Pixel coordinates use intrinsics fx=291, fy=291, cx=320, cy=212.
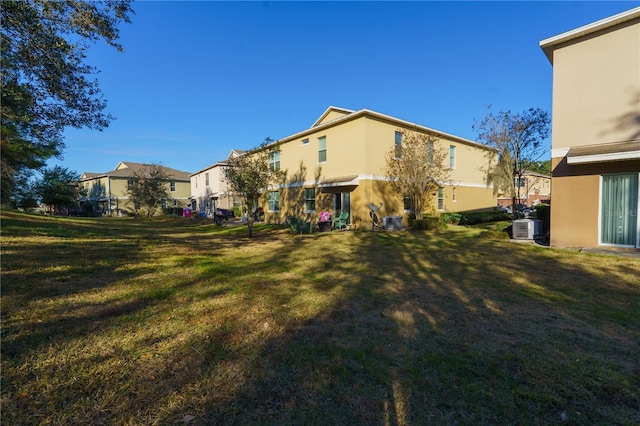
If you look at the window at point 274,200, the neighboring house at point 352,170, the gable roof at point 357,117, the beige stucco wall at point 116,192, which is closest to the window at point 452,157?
the neighboring house at point 352,170

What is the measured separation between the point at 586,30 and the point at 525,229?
7032mm

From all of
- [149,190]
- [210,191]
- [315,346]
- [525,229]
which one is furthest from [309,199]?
[210,191]

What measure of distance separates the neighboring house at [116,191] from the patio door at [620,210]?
4432 cm

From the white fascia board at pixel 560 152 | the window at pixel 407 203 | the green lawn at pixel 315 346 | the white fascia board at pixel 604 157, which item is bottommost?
the green lawn at pixel 315 346

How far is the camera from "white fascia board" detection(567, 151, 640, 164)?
27.8 feet

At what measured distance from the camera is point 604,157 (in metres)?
8.87

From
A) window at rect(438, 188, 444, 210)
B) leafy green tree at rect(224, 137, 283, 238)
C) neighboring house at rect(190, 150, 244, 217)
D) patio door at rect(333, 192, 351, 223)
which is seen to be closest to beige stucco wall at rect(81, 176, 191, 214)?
neighboring house at rect(190, 150, 244, 217)

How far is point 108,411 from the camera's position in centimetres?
239

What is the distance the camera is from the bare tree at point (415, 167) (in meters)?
16.5

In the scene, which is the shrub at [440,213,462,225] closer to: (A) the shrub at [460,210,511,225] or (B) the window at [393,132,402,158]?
(A) the shrub at [460,210,511,225]

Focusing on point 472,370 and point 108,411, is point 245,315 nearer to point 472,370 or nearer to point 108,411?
point 108,411

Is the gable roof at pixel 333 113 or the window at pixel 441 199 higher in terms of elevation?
the gable roof at pixel 333 113

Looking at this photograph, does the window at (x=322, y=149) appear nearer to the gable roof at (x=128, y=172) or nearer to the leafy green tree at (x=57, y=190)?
the gable roof at (x=128, y=172)

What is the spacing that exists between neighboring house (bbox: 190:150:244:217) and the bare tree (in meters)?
19.5
